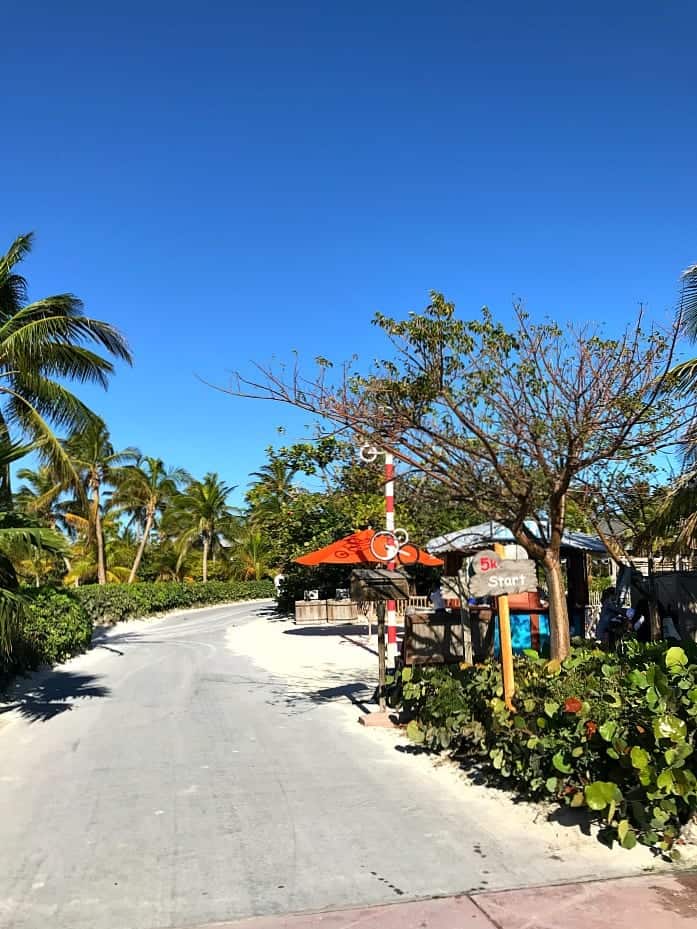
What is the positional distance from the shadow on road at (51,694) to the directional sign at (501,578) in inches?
248

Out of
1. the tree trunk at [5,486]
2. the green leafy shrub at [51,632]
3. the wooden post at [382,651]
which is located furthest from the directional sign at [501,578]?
the green leafy shrub at [51,632]

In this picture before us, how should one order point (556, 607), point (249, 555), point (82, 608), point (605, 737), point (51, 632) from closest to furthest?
point (605, 737) → point (556, 607) → point (51, 632) → point (82, 608) → point (249, 555)

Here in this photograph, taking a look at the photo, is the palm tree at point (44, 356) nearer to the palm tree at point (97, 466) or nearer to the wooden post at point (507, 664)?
the wooden post at point (507, 664)

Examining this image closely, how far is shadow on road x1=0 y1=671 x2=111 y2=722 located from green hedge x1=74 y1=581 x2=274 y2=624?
6.50 metres

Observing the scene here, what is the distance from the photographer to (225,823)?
5.41m

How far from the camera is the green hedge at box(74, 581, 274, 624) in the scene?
27.6m

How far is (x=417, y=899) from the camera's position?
13.5 ft

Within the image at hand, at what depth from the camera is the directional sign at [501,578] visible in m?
6.74

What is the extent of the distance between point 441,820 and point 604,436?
155 inches

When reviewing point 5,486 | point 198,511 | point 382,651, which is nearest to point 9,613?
point 5,486

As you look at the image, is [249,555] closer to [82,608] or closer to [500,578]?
[82,608]

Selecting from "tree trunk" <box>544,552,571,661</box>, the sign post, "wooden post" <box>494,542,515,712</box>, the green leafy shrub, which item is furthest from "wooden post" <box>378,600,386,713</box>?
the green leafy shrub

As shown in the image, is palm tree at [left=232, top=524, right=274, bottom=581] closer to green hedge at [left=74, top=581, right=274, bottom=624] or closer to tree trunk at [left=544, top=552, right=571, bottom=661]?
green hedge at [left=74, top=581, right=274, bottom=624]

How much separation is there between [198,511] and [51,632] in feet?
115
